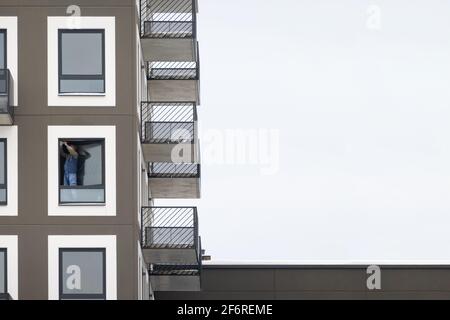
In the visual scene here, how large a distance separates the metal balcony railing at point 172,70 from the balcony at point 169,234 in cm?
Answer: 446

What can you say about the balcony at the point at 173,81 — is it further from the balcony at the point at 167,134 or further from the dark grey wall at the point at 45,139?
the dark grey wall at the point at 45,139

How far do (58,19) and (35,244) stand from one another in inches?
211

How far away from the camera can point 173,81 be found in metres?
44.9

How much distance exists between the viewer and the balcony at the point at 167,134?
41.7 meters

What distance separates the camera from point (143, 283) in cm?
4216

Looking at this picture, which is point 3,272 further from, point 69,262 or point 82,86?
point 82,86

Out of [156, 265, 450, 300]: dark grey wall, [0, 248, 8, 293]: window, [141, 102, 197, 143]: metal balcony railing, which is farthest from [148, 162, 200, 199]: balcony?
[0, 248, 8, 293]: window

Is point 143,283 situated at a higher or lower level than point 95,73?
lower

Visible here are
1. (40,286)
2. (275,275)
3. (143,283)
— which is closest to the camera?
(40,286)

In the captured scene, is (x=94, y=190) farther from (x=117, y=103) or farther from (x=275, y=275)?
(x=275, y=275)

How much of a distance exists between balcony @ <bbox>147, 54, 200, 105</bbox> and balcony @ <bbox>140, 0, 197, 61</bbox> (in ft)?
5.43

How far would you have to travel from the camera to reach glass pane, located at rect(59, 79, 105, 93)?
1559 inches

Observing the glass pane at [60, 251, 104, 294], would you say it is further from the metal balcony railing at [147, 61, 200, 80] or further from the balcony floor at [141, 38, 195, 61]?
the metal balcony railing at [147, 61, 200, 80]
